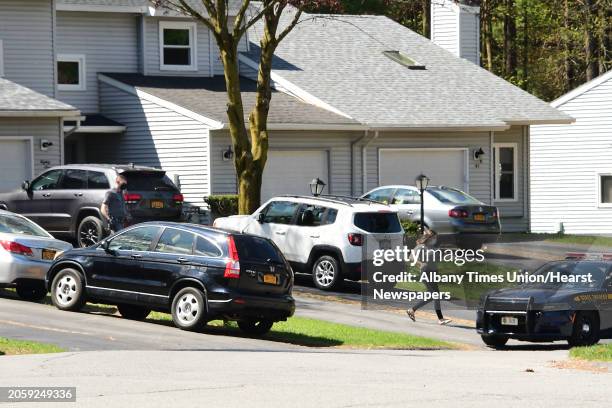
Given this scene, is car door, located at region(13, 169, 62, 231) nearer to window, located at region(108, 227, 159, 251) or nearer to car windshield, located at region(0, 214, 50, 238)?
car windshield, located at region(0, 214, 50, 238)

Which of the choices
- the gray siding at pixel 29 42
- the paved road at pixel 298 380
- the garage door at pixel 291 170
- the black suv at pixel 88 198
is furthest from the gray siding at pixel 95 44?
the paved road at pixel 298 380

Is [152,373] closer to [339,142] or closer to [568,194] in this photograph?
[339,142]

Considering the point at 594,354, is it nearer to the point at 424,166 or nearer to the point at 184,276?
the point at 184,276

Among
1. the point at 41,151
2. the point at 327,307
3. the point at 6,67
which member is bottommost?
the point at 327,307

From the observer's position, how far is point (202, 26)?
39.0 meters

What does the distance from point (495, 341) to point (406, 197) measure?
11508mm

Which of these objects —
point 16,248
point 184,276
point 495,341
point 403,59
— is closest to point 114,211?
point 16,248

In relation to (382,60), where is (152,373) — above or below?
below

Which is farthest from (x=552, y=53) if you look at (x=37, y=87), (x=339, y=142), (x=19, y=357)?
(x=19, y=357)

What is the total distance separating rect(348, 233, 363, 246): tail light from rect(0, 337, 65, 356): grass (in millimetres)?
9935

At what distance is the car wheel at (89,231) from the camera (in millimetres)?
27391

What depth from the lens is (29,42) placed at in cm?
3441

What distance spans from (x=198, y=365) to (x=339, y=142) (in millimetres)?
21582

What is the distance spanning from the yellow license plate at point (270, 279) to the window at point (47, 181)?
924 cm
